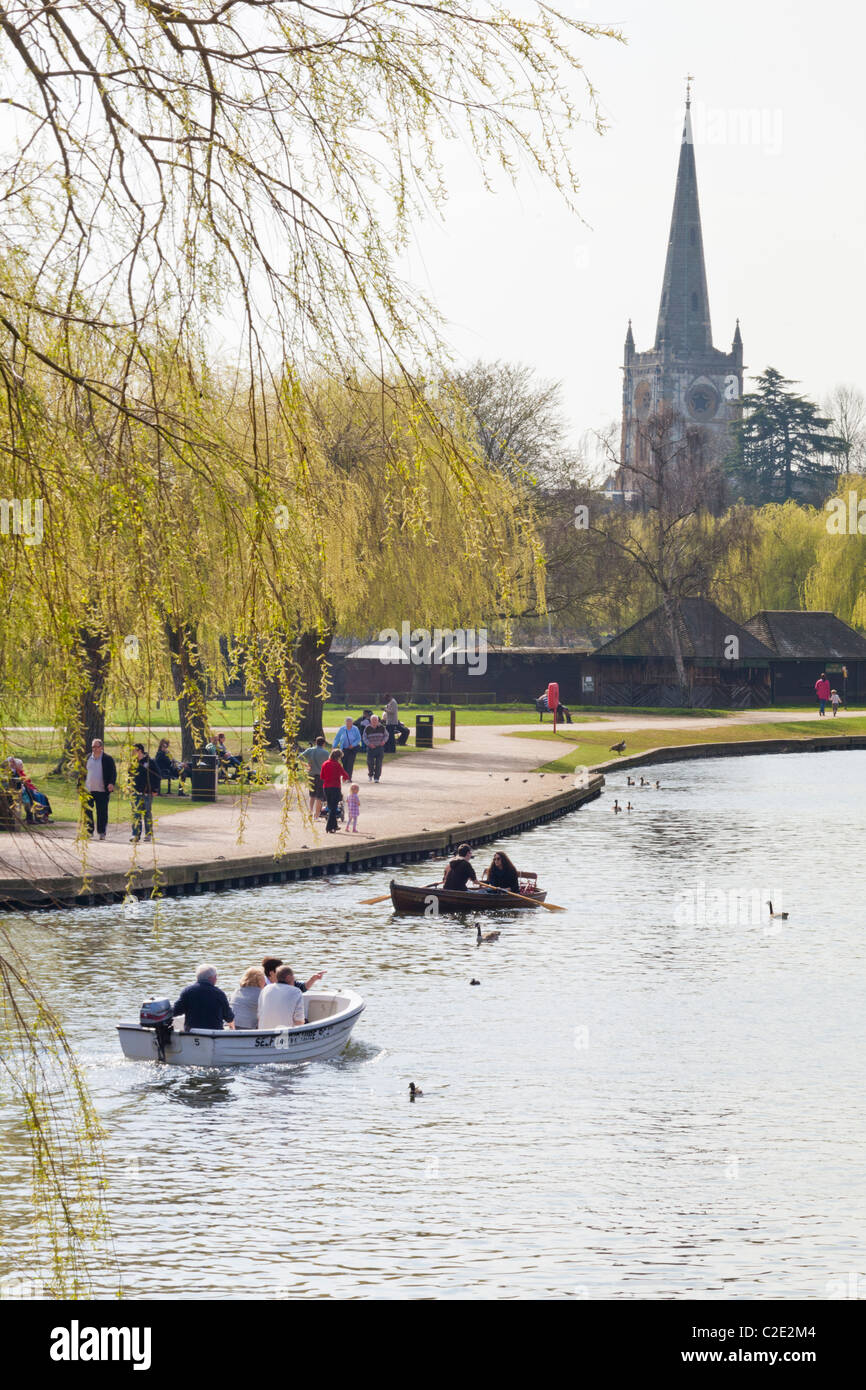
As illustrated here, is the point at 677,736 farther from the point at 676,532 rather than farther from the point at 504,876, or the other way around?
the point at 504,876

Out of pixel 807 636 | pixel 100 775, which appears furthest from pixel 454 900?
pixel 807 636

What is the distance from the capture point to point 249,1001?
59.2ft

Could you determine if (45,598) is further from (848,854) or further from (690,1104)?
(848,854)

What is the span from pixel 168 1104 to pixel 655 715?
53.6 metres

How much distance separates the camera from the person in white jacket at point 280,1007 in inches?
693

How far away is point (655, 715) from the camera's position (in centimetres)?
6844

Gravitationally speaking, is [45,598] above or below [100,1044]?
above

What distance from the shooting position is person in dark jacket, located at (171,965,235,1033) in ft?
57.6

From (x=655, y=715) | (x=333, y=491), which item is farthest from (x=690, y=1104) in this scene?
(x=655, y=715)

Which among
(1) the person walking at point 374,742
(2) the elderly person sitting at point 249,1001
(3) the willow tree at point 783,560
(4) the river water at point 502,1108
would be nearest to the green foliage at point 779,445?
(3) the willow tree at point 783,560

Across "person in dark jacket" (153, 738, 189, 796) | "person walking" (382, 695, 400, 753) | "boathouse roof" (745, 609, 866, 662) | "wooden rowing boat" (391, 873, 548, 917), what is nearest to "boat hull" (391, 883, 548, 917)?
"wooden rowing boat" (391, 873, 548, 917)

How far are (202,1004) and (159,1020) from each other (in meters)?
0.55

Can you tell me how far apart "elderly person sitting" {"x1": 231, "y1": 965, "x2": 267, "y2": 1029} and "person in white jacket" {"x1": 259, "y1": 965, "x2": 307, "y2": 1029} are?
18cm

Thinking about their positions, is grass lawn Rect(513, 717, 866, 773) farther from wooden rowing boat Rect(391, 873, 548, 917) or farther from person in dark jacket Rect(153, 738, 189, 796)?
wooden rowing boat Rect(391, 873, 548, 917)
